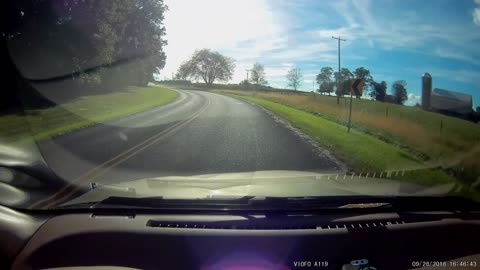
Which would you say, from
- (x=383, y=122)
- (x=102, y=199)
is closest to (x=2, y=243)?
(x=102, y=199)

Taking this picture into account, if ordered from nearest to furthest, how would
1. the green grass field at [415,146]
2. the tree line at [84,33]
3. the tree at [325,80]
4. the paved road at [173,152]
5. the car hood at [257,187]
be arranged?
the car hood at [257,187] < the paved road at [173,152] < the green grass field at [415,146] < the tree at [325,80] < the tree line at [84,33]

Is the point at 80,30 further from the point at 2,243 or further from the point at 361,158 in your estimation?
the point at 2,243

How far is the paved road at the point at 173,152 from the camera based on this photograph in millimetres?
9000

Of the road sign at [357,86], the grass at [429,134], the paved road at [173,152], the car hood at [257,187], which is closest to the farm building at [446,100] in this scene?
the grass at [429,134]

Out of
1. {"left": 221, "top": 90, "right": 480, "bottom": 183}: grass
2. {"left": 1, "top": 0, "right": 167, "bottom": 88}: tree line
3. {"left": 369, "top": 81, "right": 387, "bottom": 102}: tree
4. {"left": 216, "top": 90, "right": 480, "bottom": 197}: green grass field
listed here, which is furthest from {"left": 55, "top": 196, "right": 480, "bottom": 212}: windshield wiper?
{"left": 1, "top": 0, "right": 167, "bottom": 88}: tree line

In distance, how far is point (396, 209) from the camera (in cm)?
373

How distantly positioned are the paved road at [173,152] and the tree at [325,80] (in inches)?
93.8

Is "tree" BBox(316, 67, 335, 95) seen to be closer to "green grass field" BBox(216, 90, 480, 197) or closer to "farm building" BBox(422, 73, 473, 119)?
"green grass field" BBox(216, 90, 480, 197)

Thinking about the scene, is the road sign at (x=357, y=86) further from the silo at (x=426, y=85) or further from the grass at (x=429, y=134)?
the silo at (x=426, y=85)

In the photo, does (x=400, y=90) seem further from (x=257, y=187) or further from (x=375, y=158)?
(x=257, y=187)

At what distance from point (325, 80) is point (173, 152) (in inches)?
330

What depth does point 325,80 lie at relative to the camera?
17375 millimetres

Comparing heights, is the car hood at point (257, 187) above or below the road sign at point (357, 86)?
below

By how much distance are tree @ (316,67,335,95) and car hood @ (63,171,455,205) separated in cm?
1067
